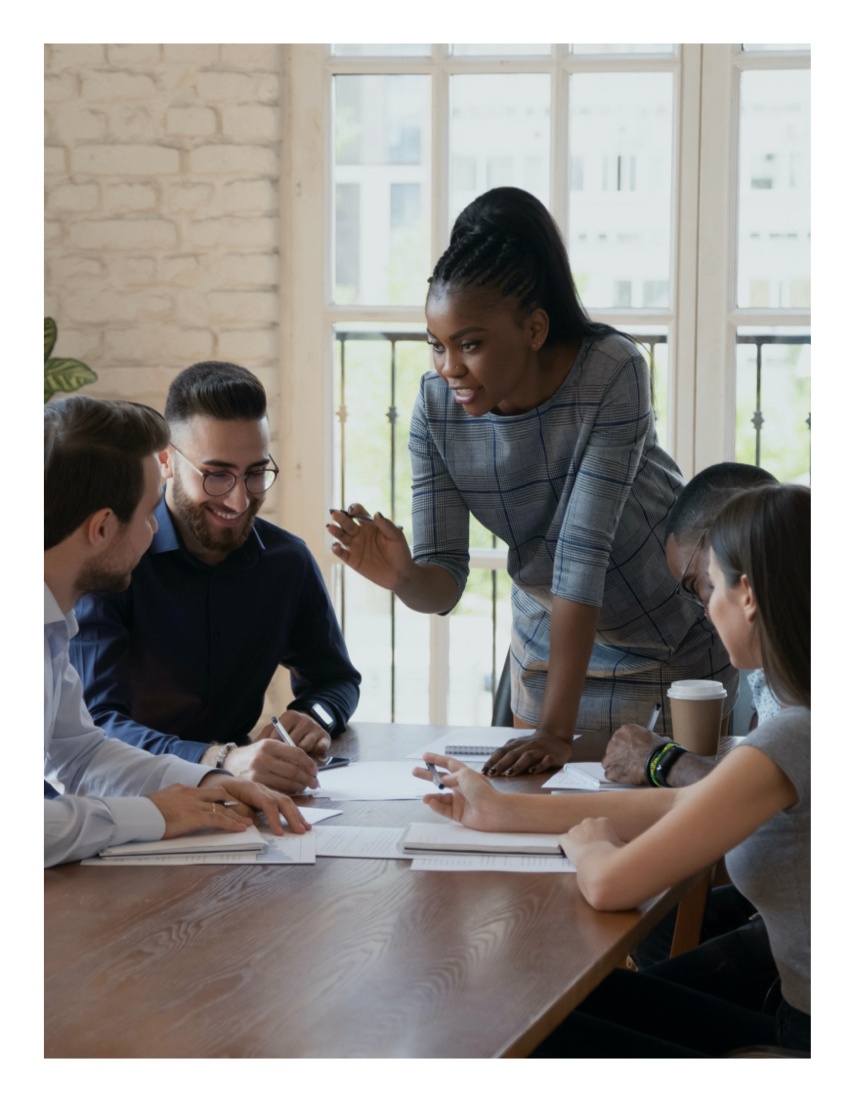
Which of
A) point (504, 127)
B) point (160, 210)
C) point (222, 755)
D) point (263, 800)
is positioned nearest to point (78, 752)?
point (222, 755)

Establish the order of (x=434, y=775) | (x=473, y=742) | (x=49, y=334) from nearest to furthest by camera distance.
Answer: (x=434, y=775), (x=473, y=742), (x=49, y=334)

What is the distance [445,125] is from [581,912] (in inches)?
106

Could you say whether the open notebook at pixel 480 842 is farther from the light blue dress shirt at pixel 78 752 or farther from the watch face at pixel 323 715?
the watch face at pixel 323 715

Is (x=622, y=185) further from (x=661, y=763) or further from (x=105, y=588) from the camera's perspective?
(x=105, y=588)

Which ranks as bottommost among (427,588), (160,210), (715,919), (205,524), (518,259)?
(715,919)

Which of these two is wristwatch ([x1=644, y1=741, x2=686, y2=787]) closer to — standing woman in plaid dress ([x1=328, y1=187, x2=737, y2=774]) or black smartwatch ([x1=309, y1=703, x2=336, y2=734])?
standing woman in plaid dress ([x1=328, y1=187, x2=737, y2=774])

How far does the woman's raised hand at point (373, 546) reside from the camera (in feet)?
6.98

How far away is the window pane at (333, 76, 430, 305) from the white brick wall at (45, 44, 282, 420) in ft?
0.66

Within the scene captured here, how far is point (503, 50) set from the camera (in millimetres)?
3414

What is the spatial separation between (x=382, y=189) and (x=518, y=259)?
1.63 meters

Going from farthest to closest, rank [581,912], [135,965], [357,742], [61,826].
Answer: [357,742]
[61,826]
[581,912]
[135,965]

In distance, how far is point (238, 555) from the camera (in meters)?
2.30
